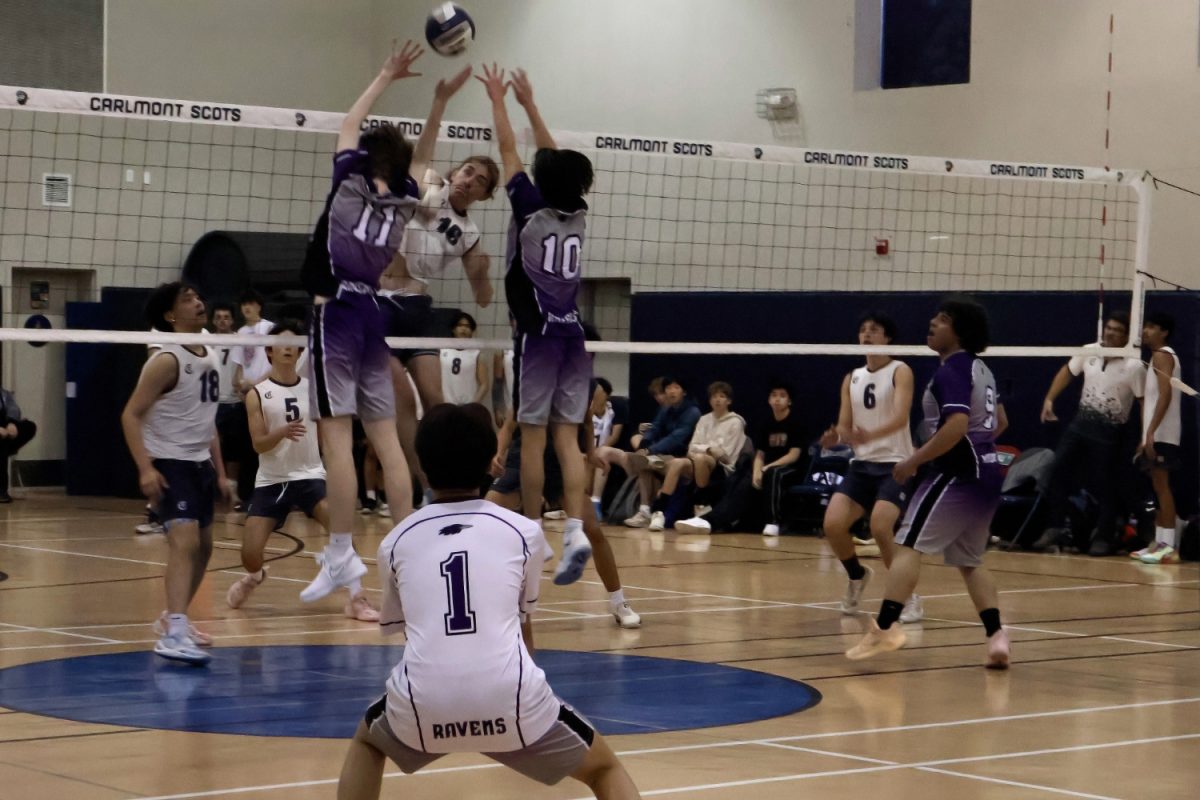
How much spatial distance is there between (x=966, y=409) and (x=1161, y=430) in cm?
630

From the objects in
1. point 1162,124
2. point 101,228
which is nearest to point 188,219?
point 101,228

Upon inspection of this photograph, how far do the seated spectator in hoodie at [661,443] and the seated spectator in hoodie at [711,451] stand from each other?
9.0 inches

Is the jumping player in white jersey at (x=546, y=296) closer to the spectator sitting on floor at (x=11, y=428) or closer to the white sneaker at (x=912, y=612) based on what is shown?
the white sneaker at (x=912, y=612)

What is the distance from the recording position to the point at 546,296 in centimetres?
736

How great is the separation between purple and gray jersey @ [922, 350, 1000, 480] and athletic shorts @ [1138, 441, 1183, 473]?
587 centimetres

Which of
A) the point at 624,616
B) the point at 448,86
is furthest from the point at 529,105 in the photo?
the point at 624,616

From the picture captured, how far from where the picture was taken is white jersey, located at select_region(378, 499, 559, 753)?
3.78 m

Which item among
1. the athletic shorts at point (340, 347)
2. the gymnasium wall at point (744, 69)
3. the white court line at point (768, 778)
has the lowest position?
the white court line at point (768, 778)

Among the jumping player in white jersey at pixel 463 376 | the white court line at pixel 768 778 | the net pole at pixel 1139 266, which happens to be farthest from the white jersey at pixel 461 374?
the white court line at pixel 768 778

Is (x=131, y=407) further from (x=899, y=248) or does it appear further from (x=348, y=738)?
(x=899, y=248)

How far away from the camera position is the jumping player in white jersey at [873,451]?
353 inches

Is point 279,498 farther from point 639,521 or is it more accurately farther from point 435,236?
point 639,521

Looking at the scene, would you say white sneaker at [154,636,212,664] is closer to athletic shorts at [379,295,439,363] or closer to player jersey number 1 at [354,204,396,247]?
athletic shorts at [379,295,439,363]

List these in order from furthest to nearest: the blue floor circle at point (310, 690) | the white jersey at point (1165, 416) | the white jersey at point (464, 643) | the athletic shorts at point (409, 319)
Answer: the white jersey at point (1165, 416), the athletic shorts at point (409, 319), the blue floor circle at point (310, 690), the white jersey at point (464, 643)
